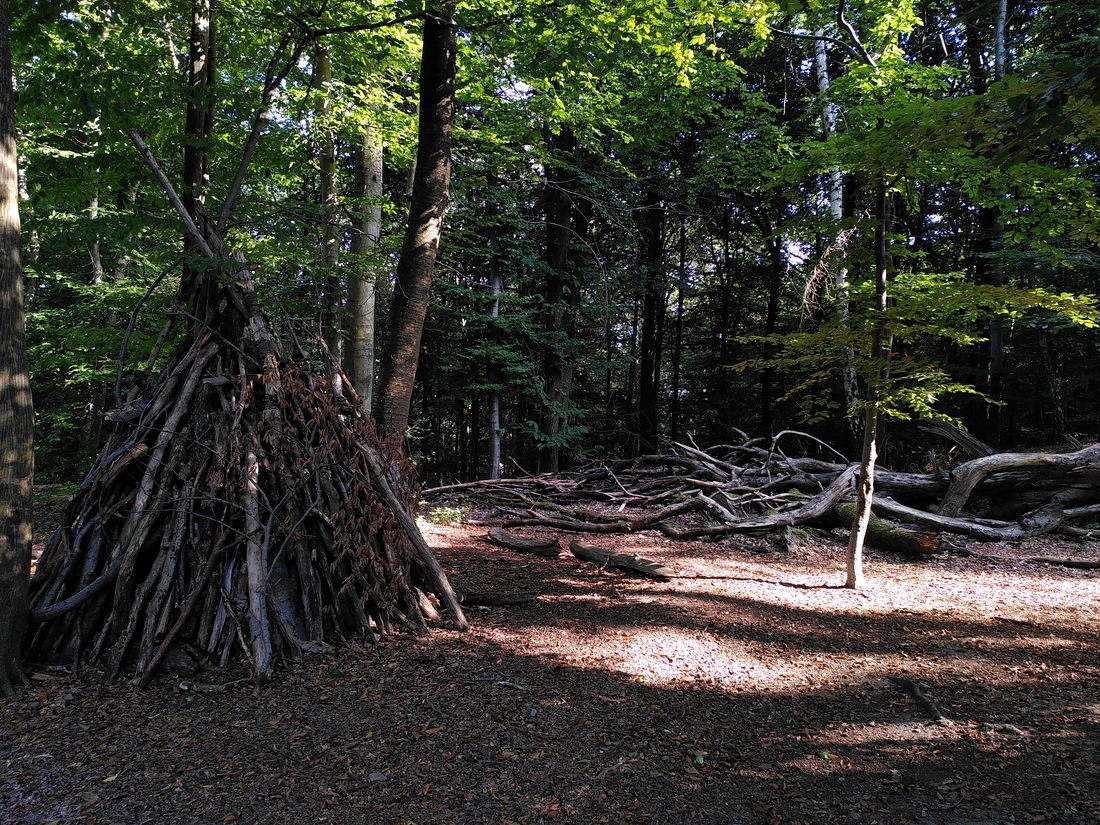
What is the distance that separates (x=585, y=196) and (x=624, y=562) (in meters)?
4.65

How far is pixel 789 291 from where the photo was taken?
1805cm

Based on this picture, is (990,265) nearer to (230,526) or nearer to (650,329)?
(650,329)

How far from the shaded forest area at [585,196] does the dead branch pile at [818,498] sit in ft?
2.45

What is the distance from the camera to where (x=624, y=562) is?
6.42 m

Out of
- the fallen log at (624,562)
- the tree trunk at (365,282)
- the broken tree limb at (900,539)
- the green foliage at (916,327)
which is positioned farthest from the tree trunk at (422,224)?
the broken tree limb at (900,539)

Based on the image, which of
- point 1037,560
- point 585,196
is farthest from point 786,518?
point 585,196

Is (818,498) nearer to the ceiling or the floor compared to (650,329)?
nearer to the floor

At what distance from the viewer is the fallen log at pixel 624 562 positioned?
6160 mm

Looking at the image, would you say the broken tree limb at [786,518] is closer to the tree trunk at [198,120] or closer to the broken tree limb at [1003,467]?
the broken tree limb at [1003,467]

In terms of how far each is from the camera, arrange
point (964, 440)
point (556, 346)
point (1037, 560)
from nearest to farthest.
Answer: point (1037, 560), point (964, 440), point (556, 346)

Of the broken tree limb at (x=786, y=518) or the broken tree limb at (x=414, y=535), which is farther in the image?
the broken tree limb at (x=786, y=518)

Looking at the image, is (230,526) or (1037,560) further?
(1037,560)

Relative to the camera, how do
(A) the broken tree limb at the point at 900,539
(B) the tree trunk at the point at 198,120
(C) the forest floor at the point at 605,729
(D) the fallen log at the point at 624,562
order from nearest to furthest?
(C) the forest floor at the point at 605,729
(B) the tree trunk at the point at 198,120
(D) the fallen log at the point at 624,562
(A) the broken tree limb at the point at 900,539

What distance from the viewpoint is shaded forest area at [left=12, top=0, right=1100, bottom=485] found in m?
4.77
